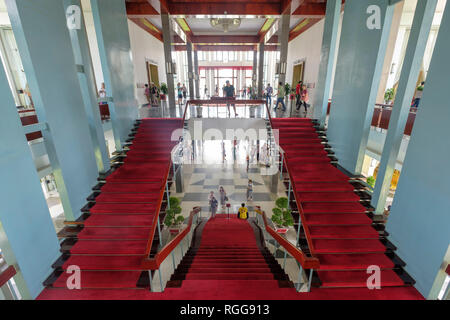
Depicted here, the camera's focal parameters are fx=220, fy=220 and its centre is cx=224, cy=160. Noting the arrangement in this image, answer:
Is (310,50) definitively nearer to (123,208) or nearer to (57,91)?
(57,91)

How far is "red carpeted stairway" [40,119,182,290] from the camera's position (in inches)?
164

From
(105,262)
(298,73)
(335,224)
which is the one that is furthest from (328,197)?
(298,73)

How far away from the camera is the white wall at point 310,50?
484 inches

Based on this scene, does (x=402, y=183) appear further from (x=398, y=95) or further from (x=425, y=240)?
(x=398, y=95)

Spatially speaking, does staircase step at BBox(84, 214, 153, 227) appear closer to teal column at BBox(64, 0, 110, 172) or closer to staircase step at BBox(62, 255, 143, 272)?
staircase step at BBox(62, 255, 143, 272)

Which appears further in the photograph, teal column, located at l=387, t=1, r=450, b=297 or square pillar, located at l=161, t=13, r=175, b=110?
square pillar, located at l=161, t=13, r=175, b=110

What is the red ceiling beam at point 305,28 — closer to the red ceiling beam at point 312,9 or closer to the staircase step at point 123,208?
the red ceiling beam at point 312,9

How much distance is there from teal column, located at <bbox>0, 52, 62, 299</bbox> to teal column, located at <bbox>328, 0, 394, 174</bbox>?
7.48 m

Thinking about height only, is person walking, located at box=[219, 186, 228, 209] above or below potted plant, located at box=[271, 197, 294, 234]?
below

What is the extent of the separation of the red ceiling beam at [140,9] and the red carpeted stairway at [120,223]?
579cm

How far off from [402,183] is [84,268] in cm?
646

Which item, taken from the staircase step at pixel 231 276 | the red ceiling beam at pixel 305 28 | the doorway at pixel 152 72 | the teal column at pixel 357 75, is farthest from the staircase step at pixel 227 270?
the doorway at pixel 152 72

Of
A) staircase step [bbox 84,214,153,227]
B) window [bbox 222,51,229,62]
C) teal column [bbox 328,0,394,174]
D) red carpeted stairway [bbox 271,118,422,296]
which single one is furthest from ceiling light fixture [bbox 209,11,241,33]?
window [bbox 222,51,229,62]
